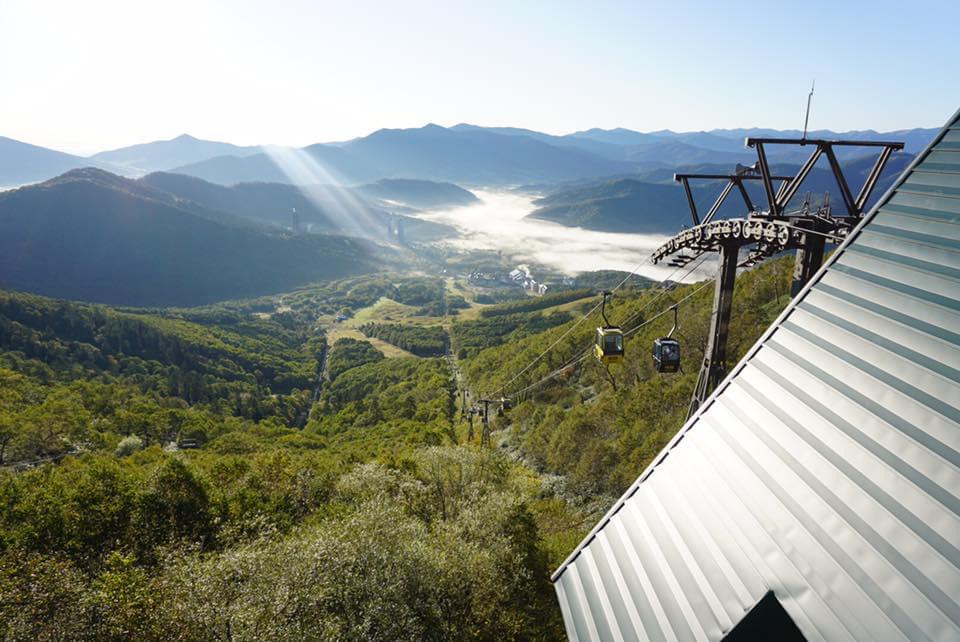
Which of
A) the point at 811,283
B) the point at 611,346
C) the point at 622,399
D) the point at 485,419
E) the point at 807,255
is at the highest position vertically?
the point at 811,283

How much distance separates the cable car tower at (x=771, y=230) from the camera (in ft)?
45.9

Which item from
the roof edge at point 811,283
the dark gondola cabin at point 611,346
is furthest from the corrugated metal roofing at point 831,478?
the dark gondola cabin at point 611,346

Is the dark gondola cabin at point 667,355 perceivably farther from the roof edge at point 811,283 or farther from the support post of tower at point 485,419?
the support post of tower at point 485,419

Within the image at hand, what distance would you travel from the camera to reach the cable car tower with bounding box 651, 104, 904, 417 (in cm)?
1398

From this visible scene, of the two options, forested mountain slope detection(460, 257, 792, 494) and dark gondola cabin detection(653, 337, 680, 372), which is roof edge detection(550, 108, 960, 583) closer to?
dark gondola cabin detection(653, 337, 680, 372)

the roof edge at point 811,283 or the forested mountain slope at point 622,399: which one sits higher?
the roof edge at point 811,283

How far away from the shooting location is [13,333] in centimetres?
13838

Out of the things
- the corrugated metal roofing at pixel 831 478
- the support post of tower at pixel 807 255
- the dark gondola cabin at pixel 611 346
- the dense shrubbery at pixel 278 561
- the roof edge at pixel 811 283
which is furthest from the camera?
the dark gondola cabin at pixel 611 346

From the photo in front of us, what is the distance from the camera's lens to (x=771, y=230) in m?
14.9

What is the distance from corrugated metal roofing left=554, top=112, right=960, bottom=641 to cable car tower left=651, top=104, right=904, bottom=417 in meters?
5.13

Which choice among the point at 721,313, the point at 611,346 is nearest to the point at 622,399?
the point at 611,346

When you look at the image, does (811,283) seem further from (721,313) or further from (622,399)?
(622,399)

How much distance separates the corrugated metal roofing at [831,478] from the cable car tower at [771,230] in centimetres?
513

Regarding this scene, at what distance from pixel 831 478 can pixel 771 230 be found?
10.9m
